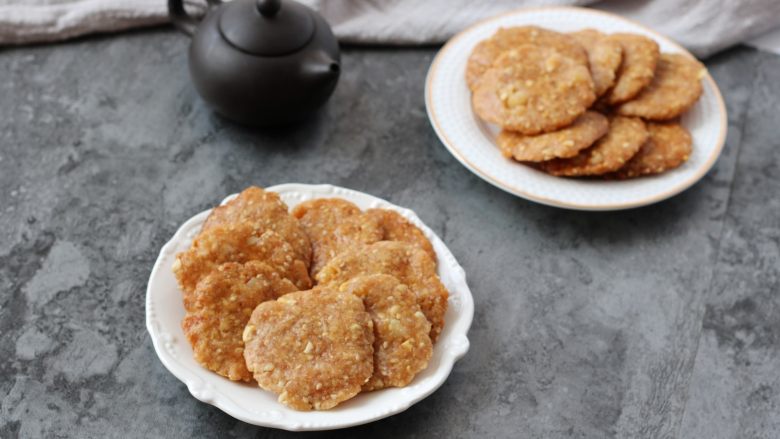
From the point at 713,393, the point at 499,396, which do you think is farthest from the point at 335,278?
the point at 713,393

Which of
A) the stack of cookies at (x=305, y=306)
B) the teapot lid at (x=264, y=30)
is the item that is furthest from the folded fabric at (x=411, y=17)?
the stack of cookies at (x=305, y=306)

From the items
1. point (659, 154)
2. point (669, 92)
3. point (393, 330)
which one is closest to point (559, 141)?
point (659, 154)

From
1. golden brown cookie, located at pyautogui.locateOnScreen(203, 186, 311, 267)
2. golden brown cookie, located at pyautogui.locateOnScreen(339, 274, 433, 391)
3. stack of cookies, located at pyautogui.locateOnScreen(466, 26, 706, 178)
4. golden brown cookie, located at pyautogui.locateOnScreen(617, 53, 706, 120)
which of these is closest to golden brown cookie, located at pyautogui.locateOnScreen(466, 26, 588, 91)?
stack of cookies, located at pyautogui.locateOnScreen(466, 26, 706, 178)

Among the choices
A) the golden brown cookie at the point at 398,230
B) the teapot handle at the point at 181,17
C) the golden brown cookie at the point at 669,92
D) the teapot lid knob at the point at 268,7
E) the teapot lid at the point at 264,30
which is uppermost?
the teapot lid knob at the point at 268,7

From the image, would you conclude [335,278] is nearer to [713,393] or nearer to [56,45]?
[713,393]

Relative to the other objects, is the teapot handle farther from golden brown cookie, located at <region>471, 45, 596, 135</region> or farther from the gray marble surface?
golden brown cookie, located at <region>471, 45, 596, 135</region>

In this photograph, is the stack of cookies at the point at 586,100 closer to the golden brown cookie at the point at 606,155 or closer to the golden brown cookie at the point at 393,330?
the golden brown cookie at the point at 606,155
